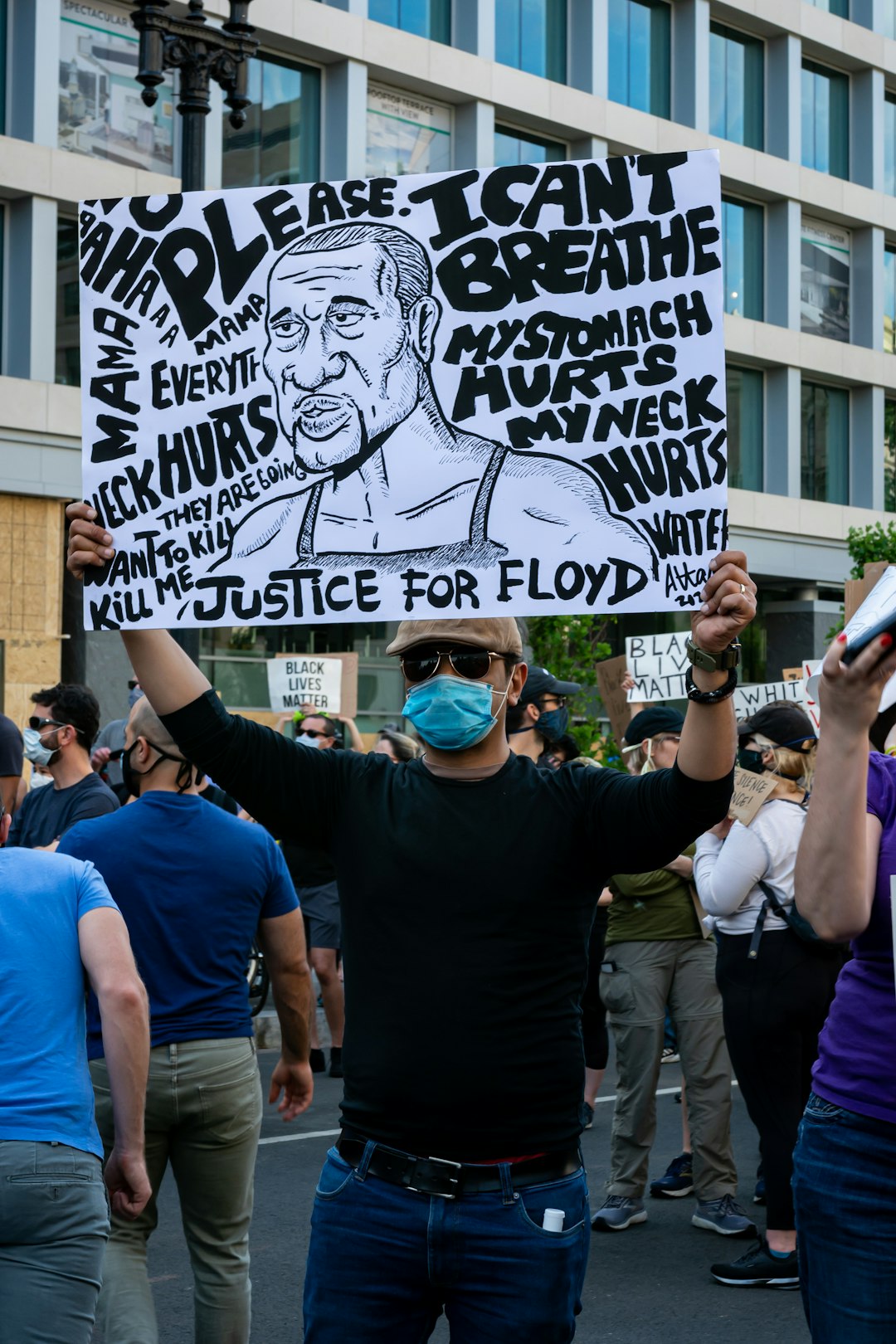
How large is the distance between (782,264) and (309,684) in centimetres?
2008

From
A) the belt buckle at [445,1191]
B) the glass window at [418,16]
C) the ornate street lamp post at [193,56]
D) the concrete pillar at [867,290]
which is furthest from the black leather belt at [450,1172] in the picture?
the concrete pillar at [867,290]

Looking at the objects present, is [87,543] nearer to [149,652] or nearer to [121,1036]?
[149,652]

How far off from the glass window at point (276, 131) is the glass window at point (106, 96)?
1260mm

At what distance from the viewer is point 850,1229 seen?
3055 mm

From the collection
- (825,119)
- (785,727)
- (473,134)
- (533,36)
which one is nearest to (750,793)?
(785,727)

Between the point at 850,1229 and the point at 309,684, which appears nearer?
the point at 850,1229

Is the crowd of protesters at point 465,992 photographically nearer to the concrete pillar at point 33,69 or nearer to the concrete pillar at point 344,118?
the concrete pillar at point 33,69

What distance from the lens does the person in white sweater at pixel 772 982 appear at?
6.04 metres

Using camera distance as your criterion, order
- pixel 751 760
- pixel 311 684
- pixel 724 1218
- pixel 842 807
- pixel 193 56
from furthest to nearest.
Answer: pixel 311 684, pixel 193 56, pixel 751 760, pixel 724 1218, pixel 842 807

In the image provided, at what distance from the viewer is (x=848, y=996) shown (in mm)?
3168

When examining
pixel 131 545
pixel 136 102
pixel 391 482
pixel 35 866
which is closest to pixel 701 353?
pixel 391 482

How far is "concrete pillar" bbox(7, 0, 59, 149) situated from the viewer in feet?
67.5

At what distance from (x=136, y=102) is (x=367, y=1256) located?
21.3 m

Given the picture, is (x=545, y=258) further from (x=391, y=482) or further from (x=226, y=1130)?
(x=226, y=1130)
